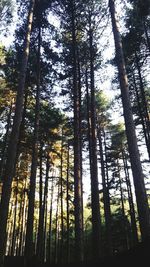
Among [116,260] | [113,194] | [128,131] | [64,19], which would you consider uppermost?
[64,19]

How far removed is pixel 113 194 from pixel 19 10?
54.3 feet

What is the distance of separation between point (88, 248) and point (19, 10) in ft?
98.9

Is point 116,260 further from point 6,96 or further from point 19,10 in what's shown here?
point 6,96

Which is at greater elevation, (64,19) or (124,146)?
(64,19)

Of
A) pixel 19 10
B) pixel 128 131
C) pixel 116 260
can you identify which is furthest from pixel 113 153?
pixel 116 260

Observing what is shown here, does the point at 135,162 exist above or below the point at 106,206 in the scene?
below

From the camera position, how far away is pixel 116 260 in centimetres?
480

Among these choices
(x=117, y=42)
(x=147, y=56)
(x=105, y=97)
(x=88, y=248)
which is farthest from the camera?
(x=88, y=248)

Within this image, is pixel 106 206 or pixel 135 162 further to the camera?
pixel 106 206

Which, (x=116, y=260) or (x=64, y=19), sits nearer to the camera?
(x=116, y=260)

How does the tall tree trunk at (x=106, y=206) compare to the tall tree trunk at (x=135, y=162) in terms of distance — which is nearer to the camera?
the tall tree trunk at (x=135, y=162)

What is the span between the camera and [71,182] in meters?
24.0

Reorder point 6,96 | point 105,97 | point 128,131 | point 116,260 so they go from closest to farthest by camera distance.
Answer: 1. point 116,260
2. point 128,131
3. point 6,96
4. point 105,97

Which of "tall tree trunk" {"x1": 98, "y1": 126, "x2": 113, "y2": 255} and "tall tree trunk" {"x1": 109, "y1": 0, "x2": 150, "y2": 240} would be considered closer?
"tall tree trunk" {"x1": 109, "y1": 0, "x2": 150, "y2": 240}
